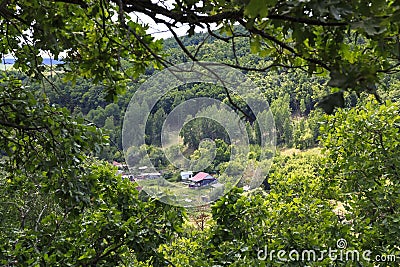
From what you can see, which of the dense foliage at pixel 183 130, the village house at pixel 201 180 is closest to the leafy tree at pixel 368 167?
the dense foliage at pixel 183 130

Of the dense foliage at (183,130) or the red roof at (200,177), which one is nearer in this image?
the dense foliage at (183,130)

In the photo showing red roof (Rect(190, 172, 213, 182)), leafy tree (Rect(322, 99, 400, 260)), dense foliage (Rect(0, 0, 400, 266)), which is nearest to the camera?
dense foliage (Rect(0, 0, 400, 266))

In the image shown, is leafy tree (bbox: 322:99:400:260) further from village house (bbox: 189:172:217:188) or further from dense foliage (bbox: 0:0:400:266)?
village house (bbox: 189:172:217:188)

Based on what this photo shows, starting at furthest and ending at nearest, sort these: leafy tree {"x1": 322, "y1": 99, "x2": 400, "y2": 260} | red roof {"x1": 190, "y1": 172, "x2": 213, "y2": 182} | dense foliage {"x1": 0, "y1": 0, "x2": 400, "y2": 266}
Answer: leafy tree {"x1": 322, "y1": 99, "x2": 400, "y2": 260} → red roof {"x1": 190, "y1": 172, "x2": 213, "y2": 182} → dense foliage {"x1": 0, "y1": 0, "x2": 400, "y2": 266}

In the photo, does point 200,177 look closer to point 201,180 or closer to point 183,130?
point 201,180

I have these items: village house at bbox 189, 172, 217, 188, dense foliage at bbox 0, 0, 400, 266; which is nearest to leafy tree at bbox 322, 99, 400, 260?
dense foliage at bbox 0, 0, 400, 266

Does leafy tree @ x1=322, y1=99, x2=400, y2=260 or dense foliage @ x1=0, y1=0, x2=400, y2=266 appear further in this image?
leafy tree @ x1=322, y1=99, x2=400, y2=260

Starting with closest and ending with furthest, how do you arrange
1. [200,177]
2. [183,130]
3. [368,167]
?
[183,130] < [200,177] < [368,167]

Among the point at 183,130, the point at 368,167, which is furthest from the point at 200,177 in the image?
the point at 368,167

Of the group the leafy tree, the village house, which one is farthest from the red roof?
the leafy tree

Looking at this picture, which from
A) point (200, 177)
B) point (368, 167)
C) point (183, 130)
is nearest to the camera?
point (183, 130)

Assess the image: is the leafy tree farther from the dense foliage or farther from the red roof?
the red roof

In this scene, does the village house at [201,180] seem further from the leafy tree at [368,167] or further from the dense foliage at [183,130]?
the leafy tree at [368,167]

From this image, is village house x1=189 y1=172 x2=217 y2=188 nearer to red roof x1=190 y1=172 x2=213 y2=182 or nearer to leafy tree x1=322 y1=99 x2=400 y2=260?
red roof x1=190 y1=172 x2=213 y2=182
